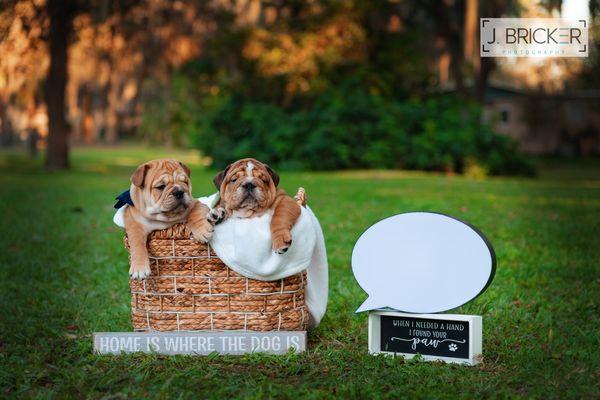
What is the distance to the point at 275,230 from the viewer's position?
12.9 feet

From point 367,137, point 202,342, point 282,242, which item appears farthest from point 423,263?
point 367,137

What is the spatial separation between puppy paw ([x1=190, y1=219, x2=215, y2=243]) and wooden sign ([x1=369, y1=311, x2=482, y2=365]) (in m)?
0.91

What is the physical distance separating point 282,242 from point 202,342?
68 cm

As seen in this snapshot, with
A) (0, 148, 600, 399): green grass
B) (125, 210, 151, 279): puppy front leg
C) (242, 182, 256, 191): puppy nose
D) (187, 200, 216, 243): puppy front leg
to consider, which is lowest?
(0, 148, 600, 399): green grass

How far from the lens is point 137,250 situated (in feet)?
13.0

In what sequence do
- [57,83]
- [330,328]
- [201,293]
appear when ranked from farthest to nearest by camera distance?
[57,83]
[330,328]
[201,293]

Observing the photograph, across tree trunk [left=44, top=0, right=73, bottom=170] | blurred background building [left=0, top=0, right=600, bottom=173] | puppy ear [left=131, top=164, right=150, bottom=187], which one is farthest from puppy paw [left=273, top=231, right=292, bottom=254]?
tree trunk [left=44, top=0, right=73, bottom=170]

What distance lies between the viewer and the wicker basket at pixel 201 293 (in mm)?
4047

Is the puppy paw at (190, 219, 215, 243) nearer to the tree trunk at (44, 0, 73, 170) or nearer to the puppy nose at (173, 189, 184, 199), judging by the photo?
the puppy nose at (173, 189, 184, 199)

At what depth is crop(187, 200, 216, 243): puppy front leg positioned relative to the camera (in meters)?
3.93

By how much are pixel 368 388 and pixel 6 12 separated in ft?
56.9

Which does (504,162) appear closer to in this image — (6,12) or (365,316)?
(6,12)

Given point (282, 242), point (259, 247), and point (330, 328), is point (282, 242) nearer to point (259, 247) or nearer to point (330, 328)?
point (259, 247)

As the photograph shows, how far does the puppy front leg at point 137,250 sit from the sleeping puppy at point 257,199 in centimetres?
40
